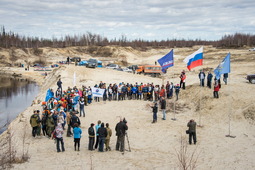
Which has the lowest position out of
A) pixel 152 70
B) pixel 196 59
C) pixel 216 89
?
pixel 216 89

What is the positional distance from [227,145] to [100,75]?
87.5ft

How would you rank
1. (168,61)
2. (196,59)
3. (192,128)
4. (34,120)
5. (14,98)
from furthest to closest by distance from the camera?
(14,98) → (168,61) → (196,59) → (34,120) → (192,128)

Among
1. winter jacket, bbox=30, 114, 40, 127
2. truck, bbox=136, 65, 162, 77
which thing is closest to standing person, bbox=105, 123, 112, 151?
winter jacket, bbox=30, 114, 40, 127

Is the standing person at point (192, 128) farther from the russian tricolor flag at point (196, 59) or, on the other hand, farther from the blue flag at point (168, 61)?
the blue flag at point (168, 61)

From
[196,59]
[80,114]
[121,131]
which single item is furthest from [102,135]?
[196,59]

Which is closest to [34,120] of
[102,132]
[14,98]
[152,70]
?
[102,132]

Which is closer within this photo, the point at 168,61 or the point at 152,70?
the point at 168,61

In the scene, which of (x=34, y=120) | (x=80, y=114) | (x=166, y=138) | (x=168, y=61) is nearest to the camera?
(x=34, y=120)

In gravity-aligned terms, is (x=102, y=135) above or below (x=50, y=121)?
below

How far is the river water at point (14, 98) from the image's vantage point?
1001 inches

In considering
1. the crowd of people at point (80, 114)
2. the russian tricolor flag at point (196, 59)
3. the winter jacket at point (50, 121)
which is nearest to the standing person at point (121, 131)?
the crowd of people at point (80, 114)

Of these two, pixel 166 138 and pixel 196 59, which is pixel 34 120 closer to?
pixel 166 138

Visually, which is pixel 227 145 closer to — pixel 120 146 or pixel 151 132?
pixel 151 132

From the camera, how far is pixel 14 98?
116ft
